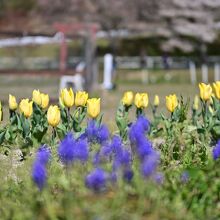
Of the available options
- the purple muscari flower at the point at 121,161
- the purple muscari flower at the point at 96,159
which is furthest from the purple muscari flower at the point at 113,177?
the purple muscari flower at the point at 96,159

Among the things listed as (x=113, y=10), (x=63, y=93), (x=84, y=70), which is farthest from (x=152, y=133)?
(x=113, y=10)

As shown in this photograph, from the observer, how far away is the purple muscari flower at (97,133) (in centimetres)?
421

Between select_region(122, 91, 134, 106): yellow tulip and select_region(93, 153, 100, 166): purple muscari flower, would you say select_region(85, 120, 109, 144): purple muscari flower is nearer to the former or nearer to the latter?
select_region(93, 153, 100, 166): purple muscari flower

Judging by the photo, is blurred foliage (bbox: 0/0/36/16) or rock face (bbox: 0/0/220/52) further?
blurred foliage (bbox: 0/0/36/16)

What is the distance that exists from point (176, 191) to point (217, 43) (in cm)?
3608

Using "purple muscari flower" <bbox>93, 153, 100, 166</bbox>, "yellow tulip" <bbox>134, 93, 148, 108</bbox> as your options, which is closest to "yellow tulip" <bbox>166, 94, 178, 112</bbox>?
"yellow tulip" <bbox>134, 93, 148, 108</bbox>

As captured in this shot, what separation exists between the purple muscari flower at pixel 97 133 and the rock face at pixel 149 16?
2769 cm

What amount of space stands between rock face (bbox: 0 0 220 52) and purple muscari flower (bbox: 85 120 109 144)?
90.9ft

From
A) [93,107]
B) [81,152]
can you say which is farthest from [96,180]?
[93,107]

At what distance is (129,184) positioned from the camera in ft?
11.1

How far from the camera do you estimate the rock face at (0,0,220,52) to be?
32.4 m

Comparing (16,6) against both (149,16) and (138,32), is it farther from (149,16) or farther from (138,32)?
(149,16)

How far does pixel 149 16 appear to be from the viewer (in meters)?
33.4

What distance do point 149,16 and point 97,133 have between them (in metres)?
29.4
